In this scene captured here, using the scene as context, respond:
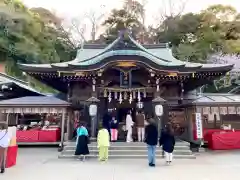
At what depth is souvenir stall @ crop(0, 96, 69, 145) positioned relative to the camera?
1369 centimetres

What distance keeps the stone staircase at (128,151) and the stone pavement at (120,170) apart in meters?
0.94

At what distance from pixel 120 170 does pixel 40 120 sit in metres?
10.6

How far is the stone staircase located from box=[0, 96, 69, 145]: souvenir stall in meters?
2.00

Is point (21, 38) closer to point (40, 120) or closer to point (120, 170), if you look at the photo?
point (40, 120)

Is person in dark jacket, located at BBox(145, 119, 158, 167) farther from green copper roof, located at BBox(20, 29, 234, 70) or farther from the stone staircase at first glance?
green copper roof, located at BBox(20, 29, 234, 70)

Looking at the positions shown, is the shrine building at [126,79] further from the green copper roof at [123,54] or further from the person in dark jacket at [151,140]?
the person in dark jacket at [151,140]

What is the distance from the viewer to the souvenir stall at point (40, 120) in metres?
13.7

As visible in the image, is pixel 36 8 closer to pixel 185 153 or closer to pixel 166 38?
pixel 166 38

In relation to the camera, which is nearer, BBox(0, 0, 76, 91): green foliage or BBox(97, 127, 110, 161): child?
BBox(97, 127, 110, 161): child

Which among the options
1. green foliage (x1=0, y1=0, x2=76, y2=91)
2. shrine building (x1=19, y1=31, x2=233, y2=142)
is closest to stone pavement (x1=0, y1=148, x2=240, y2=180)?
shrine building (x1=19, y1=31, x2=233, y2=142)

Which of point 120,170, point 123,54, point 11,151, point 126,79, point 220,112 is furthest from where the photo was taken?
point 126,79

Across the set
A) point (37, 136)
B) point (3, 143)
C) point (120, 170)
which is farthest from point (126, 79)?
point (3, 143)

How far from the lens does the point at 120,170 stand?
8.21 meters

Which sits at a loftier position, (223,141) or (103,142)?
(103,142)
